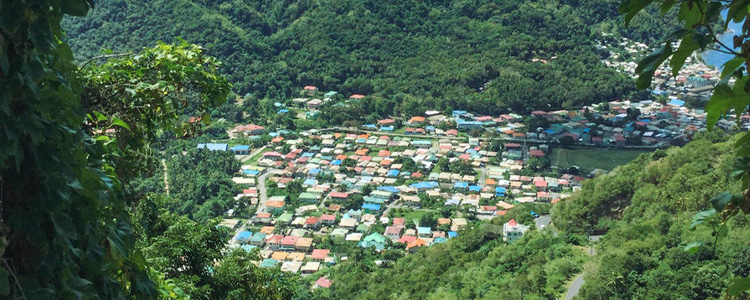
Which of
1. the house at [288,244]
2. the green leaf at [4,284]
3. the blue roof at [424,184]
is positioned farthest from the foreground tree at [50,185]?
the blue roof at [424,184]

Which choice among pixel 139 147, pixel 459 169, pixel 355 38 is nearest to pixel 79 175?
pixel 139 147

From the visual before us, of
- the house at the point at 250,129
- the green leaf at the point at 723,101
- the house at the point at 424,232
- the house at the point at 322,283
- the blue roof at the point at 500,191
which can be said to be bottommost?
the house at the point at 250,129

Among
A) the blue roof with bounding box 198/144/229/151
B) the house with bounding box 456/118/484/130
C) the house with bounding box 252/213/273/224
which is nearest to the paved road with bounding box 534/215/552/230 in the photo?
the house with bounding box 252/213/273/224

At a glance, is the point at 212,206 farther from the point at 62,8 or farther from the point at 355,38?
the point at 62,8

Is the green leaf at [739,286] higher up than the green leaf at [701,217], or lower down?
lower down

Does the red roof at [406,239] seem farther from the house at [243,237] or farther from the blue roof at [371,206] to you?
the house at [243,237]

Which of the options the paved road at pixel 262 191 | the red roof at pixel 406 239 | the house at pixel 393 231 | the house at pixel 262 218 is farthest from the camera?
the paved road at pixel 262 191
